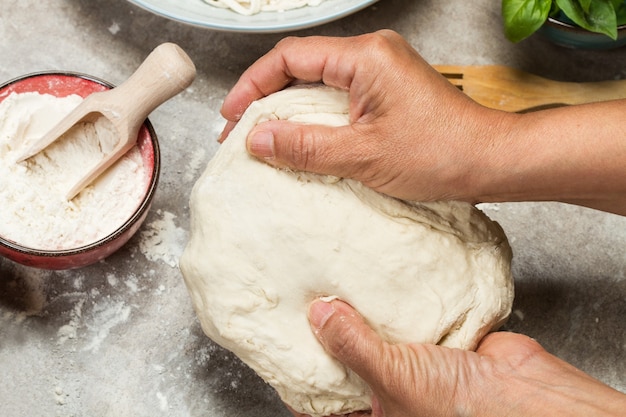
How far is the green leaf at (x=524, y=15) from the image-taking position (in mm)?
1650

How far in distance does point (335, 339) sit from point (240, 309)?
7.6 inches

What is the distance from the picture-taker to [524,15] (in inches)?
65.4

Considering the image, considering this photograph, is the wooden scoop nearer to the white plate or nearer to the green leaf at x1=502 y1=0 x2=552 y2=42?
the white plate

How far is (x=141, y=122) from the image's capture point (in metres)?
1.53

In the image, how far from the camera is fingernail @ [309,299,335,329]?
1.27 meters

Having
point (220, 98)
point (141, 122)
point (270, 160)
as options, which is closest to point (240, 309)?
point (270, 160)

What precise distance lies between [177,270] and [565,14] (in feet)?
3.75

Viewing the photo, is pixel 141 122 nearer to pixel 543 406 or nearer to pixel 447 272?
pixel 447 272

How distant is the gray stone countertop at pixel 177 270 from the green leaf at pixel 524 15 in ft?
0.88

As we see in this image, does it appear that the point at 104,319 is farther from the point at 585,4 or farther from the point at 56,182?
the point at 585,4

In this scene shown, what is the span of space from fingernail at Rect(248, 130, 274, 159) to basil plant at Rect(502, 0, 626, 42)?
761mm

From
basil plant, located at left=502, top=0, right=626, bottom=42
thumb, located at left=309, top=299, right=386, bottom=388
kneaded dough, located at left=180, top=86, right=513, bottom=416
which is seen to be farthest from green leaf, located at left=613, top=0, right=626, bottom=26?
thumb, located at left=309, top=299, right=386, bottom=388

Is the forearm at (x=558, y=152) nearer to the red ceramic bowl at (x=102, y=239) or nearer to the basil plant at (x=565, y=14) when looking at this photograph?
the basil plant at (x=565, y=14)

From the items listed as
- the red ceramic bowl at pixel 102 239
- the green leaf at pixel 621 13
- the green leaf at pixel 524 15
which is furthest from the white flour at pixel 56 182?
the green leaf at pixel 621 13
